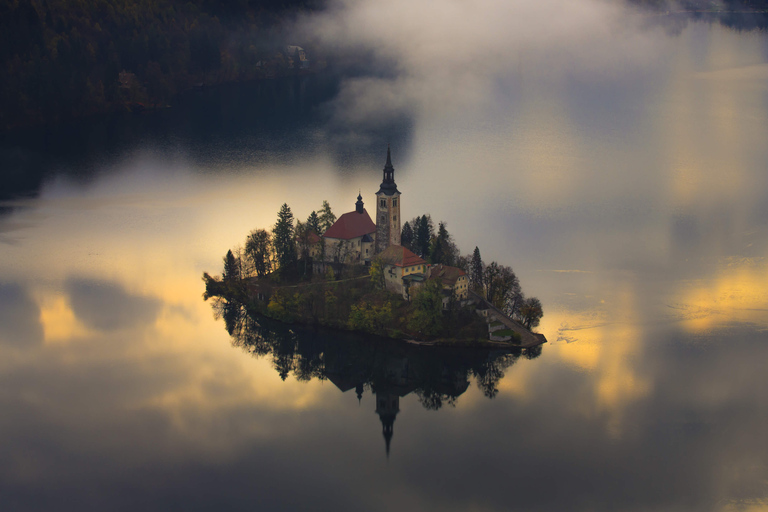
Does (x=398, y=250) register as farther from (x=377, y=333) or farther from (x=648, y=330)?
(x=648, y=330)

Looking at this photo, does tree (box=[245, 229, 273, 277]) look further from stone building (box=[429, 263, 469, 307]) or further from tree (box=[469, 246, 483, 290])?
tree (box=[469, 246, 483, 290])

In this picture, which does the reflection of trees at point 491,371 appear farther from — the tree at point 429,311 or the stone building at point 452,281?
the stone building at point 452,281

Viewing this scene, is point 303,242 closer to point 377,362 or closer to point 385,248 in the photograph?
point 385,248

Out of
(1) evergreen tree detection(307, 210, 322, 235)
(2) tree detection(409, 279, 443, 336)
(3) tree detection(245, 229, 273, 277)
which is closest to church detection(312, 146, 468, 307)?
(1) evergreen tree detection(307, 210, 322, 235)

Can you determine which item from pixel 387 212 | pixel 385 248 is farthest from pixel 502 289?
pixel 387 212

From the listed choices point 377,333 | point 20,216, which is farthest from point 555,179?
point 20,216

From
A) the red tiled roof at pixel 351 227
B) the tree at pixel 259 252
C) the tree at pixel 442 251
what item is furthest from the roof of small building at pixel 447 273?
the tree at pixel 259 252
